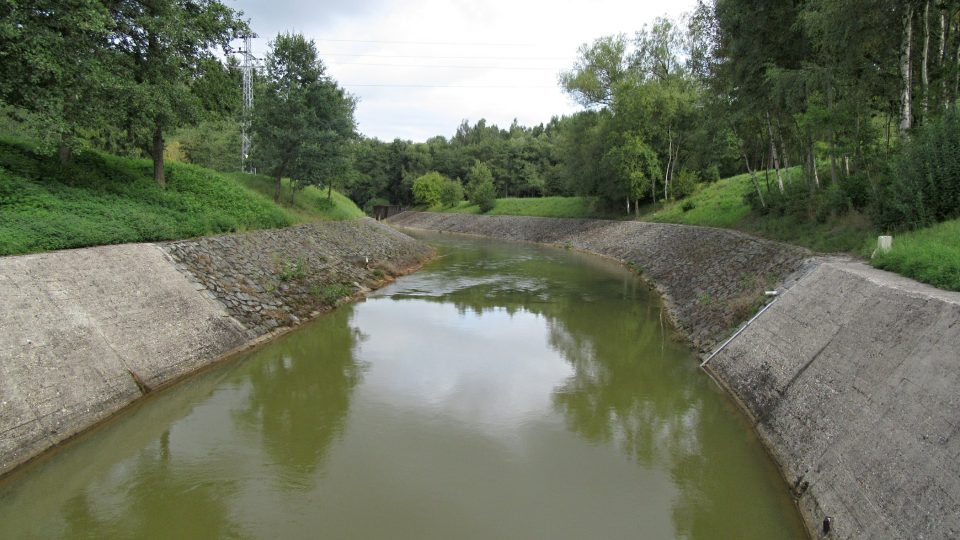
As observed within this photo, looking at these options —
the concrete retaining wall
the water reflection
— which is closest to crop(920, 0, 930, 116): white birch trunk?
the concrete retaining wall

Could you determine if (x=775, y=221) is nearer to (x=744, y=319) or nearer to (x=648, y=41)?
(x=744, y=319)

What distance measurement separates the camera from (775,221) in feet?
60.0

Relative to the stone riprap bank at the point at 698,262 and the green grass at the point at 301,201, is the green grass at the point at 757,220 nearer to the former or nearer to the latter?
the stone riprap bank at the point at 698,262

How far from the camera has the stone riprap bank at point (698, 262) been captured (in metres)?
12.5

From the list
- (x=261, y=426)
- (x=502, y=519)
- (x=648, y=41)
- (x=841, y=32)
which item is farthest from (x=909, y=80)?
(x=648, y=41)

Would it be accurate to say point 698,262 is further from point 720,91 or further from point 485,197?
point 485,197

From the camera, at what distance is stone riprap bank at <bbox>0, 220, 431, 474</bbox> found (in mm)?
7039

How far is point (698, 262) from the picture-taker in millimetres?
19422

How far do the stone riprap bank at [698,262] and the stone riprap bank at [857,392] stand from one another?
1.18 feet

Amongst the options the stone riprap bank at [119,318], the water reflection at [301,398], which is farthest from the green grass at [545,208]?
the water reflection at [301,398]

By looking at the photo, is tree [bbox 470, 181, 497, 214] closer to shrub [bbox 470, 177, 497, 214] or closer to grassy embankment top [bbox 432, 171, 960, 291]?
shrub [bbox 470, 177, 497, 214]

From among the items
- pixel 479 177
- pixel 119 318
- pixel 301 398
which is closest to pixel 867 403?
pixel 301 398

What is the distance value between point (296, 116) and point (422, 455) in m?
21.1

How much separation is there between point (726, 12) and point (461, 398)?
14.4m
